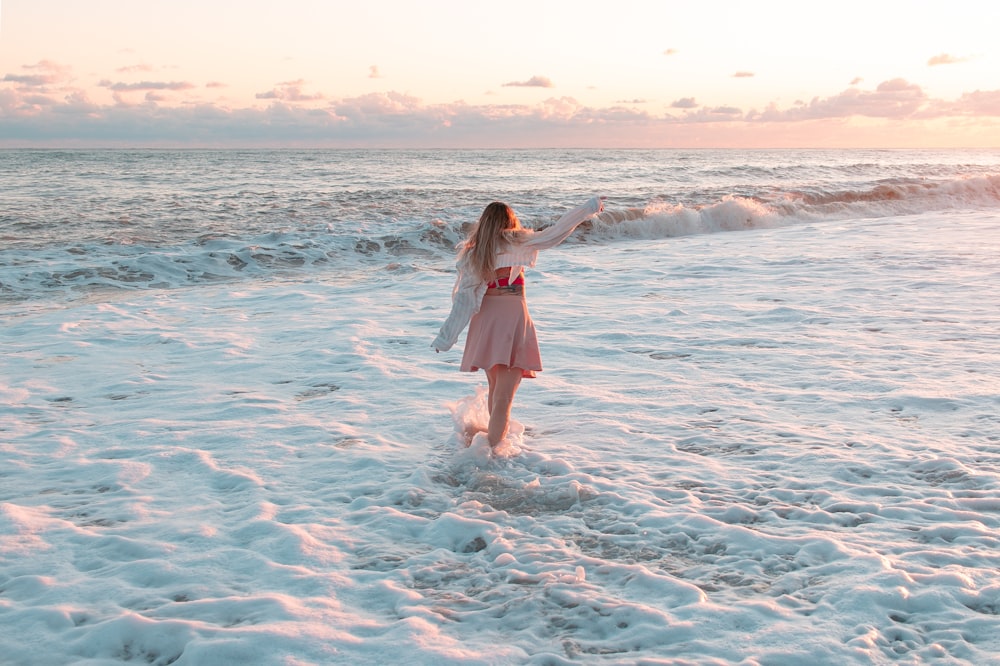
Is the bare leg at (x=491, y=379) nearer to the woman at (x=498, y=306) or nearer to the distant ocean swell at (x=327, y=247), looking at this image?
the woman at (x=498, y=306)

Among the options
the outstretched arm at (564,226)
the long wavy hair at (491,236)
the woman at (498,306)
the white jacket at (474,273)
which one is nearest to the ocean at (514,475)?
the woman at (498,306)

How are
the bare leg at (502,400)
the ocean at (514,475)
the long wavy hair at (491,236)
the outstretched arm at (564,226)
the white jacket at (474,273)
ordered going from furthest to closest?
the bare leg at (502,400) → the long wavy hair at (491,236) → the white jacket at (474,273) → the outstretched arm at (564,226) → the ocean at (514,475)

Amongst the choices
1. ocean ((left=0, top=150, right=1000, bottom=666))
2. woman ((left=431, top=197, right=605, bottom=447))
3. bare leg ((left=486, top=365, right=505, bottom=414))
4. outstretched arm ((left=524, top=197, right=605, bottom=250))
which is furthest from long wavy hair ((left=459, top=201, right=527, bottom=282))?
ocean ((left=0, top=150, right=1000, bottom=666))

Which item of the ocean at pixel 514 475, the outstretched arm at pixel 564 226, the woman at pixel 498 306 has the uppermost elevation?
the outstretched arm at pixel 564 226

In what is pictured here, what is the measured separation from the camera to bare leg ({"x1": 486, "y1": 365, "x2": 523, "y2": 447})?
5535 mm

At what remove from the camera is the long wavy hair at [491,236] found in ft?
17.6

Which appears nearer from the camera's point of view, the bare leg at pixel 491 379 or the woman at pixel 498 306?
the woman at pixel 498 306

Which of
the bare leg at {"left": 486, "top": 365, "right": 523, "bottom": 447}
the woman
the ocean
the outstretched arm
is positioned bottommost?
the ocean

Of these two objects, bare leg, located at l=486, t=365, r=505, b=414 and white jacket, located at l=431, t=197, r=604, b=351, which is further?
bare leg, located at l=486, t=365, r=505, b=414

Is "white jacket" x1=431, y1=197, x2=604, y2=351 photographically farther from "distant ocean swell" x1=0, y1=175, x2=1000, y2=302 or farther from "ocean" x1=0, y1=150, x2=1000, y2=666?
"distant ocean swell" x1=0, y1=175, x2=1000, y2=302

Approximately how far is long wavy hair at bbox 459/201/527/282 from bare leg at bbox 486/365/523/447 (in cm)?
64

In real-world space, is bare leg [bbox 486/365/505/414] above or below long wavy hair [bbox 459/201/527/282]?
below

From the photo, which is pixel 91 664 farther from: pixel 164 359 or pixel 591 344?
pixel 591 344

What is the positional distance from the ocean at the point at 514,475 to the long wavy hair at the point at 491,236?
1112 millimetres
